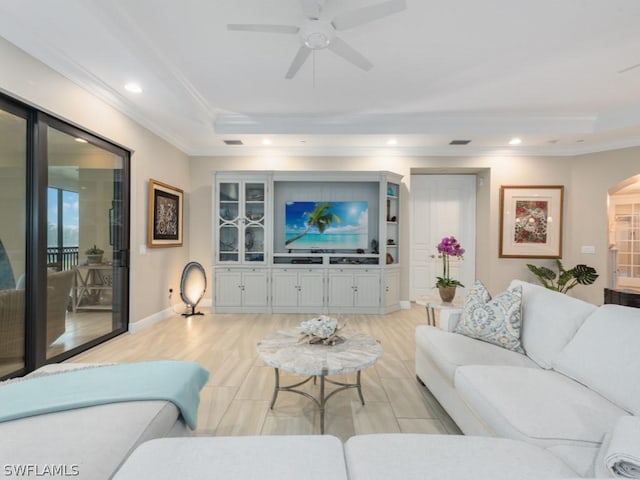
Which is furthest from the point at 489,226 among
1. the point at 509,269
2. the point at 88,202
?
the point at 88,202

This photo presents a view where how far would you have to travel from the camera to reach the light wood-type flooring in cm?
200

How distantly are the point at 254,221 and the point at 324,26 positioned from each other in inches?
127

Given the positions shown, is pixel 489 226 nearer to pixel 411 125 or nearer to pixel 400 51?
pixel 411 125

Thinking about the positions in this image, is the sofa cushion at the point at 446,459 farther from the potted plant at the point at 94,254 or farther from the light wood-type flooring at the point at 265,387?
the potted plant at the point at 94,254

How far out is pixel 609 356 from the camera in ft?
5.02

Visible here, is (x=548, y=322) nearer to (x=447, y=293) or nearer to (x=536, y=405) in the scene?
(x=536, y=405)

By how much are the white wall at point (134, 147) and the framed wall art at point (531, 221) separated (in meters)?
5.24

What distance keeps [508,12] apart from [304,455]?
311cm

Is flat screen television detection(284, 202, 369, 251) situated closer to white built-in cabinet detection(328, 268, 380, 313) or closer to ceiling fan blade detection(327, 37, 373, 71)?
white built-in cabinet detection(328, 268, 380, 313)

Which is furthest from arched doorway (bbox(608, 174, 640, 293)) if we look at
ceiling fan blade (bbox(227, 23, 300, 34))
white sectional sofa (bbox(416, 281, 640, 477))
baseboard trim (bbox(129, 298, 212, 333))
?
baseboard trim (bbox(129, 298, 212, 333))

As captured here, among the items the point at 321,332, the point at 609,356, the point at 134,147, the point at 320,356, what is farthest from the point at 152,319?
the point at 609,356

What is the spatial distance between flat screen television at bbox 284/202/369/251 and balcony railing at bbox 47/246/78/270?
2869 millimetres

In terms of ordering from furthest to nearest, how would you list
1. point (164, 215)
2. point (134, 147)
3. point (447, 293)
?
point (164, 215)
point (134, 147)
point (447, 293)

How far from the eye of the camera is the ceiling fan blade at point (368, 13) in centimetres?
184
